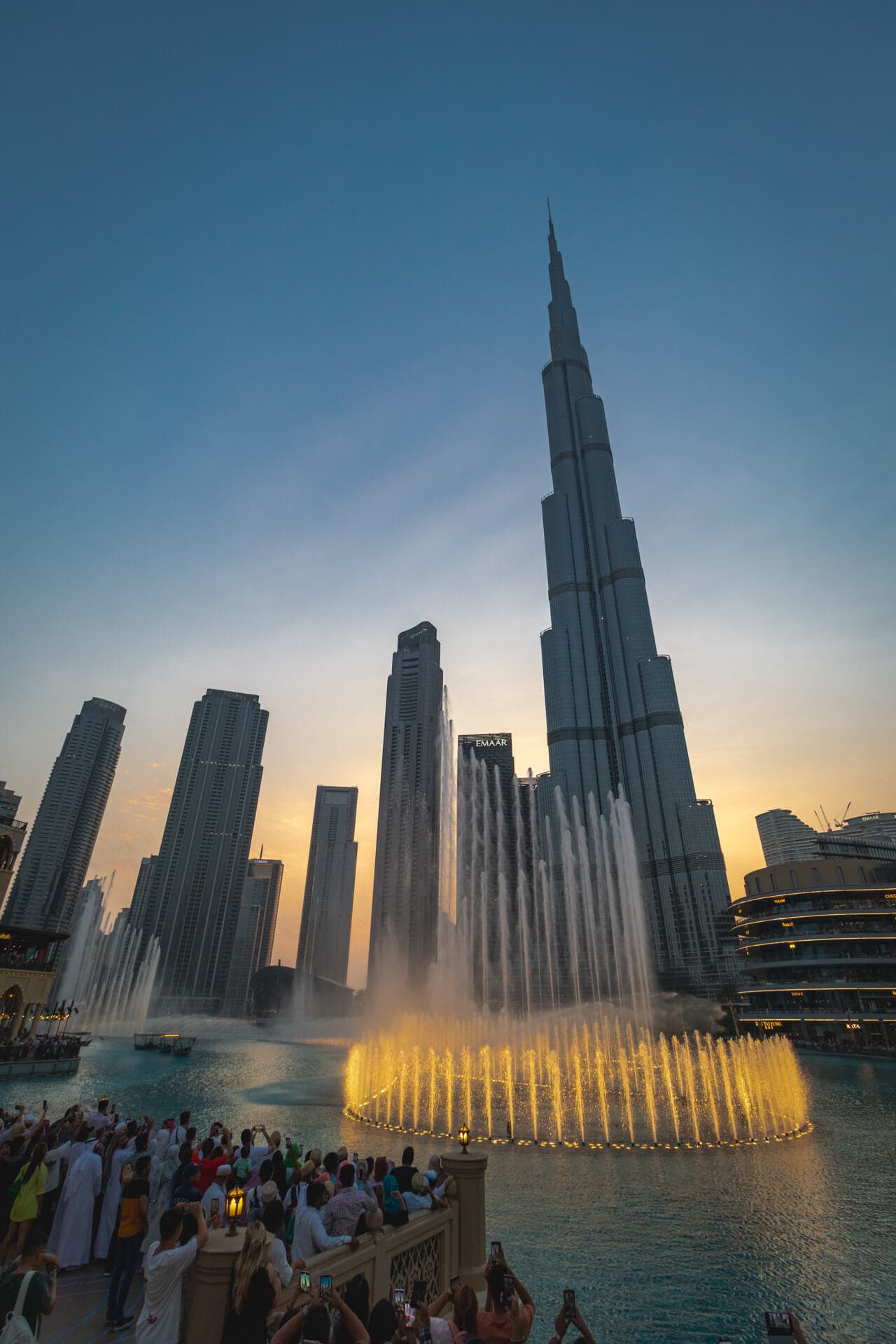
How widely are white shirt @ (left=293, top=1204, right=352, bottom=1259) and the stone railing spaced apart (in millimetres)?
358

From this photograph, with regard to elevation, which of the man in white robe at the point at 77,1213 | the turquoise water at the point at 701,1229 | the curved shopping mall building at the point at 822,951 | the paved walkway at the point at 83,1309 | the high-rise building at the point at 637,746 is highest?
the high-rise building at the point at 637,746

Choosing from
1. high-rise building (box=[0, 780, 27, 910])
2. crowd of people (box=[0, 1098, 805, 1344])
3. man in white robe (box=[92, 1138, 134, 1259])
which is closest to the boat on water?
high-rise building (box=[0, 780, 27, 910])

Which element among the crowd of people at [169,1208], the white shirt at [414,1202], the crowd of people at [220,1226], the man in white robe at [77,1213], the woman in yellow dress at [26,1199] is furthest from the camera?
the man in white robe at [77,1213]

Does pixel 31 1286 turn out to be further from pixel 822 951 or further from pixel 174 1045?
pixel 822 951

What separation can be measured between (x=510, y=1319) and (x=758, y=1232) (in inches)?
483

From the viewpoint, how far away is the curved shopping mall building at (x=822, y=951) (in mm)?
73562

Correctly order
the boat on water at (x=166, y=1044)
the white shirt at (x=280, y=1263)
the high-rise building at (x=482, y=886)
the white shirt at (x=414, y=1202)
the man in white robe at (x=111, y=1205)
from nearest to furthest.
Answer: the white shirt at (x=280, y=1263)
the white shirt at (x=414, y=1202)
the man in white robe at (x=111, y=1205)
the boat on water at (x=166, y=1044)
the high-rise building at (x=482, y=886)

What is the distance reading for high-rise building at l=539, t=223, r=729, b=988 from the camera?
144m

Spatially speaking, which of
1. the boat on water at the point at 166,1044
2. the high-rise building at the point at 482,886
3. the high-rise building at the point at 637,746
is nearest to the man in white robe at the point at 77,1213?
the boat on water at the point at 166,1044

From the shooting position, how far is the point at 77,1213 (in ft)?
32.4

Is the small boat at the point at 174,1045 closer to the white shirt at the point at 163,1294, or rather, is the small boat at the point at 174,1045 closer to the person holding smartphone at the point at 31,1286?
the white shirt at the point at 163,1294

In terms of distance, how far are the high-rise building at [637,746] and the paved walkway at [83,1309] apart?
14889 cm

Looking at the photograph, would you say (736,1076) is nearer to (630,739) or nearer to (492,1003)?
(492,1003)

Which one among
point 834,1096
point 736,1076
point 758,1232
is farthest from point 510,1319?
point 834,1096
